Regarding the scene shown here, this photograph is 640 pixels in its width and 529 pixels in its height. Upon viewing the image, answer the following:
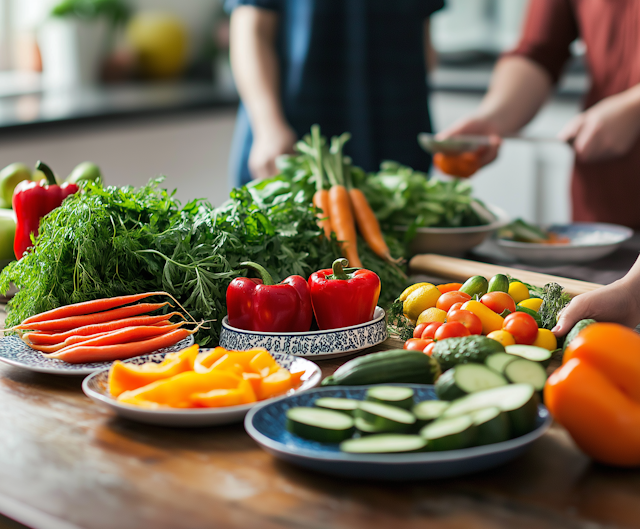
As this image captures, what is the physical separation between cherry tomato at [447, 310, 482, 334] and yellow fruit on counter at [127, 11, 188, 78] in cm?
391

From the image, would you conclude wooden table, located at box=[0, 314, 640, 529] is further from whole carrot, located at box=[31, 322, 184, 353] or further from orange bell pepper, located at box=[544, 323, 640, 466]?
whole carrot, located at box=[31, 322, 184, 353]

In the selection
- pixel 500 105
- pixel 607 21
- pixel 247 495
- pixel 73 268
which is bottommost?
pixel 247 495

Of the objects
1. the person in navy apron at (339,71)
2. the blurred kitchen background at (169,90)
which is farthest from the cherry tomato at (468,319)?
the blurred kitchen background at (169,90)

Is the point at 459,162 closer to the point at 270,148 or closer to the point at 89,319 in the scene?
the point at 270,148

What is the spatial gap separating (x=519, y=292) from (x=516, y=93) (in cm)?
146

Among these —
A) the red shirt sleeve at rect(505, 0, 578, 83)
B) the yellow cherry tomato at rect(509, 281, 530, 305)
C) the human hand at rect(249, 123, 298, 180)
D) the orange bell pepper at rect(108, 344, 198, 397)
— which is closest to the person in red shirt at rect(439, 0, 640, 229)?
the red shirt sleeve at rect(505, 0, 578, 83)

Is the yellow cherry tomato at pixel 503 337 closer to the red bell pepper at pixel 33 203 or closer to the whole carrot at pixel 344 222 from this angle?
the whole carrot at pixel 344 222

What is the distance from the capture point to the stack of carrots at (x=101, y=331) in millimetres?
1067

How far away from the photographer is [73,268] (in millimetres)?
1227

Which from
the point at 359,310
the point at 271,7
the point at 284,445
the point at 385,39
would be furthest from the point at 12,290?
the point at 385,39

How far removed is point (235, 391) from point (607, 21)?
1.96 m

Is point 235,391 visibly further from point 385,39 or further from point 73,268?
point 385,39

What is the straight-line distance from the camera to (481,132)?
2.39 m

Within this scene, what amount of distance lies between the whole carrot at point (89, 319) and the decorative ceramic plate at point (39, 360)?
0.04 meters
